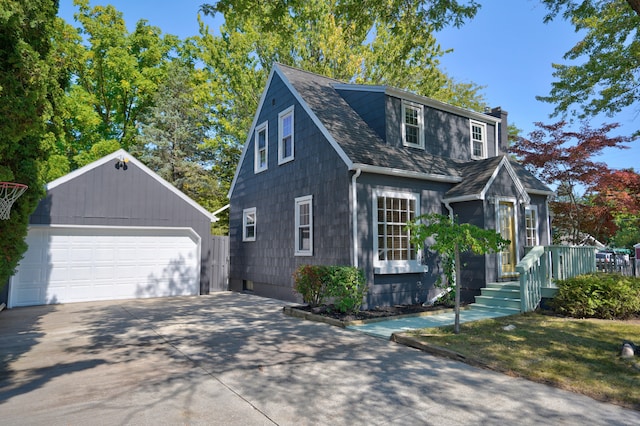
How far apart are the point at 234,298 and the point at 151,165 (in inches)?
513

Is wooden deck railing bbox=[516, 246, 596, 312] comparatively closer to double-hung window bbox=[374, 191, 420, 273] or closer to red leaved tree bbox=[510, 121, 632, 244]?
double-hung window bbox=[374, 191, 420, 273]

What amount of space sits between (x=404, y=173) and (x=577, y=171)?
9616 mm

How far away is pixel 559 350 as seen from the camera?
569 centimetres

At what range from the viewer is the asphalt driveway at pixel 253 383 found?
11.6 ft

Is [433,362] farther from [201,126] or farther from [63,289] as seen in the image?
[201,126]

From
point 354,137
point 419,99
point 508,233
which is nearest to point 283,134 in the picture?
→ point 354,137

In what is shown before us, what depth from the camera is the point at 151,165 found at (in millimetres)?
22219

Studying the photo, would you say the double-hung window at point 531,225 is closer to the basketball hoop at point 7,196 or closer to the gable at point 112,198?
the gable at point 112,198

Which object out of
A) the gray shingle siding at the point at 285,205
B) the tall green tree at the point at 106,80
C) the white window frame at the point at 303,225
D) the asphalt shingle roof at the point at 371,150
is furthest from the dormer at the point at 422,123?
the tall green tree at the point at 106,80

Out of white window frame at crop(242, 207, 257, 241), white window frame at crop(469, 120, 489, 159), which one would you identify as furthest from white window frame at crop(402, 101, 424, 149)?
white window frame at crop(242, 207, 257, 241)

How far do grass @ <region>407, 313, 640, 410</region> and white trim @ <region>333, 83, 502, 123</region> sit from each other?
21.7 ft

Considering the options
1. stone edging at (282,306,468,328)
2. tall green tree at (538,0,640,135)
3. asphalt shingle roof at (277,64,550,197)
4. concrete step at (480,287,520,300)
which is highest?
tall green tree at (538,0,640,135)

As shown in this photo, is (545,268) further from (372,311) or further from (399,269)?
(372,311)

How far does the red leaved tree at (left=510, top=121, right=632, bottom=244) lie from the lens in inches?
579
